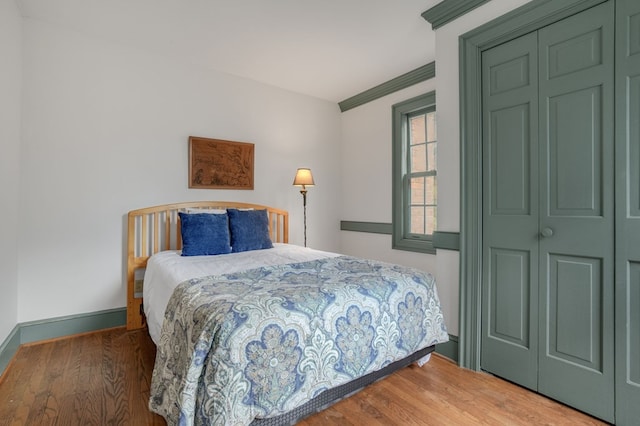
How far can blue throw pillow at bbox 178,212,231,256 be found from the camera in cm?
259

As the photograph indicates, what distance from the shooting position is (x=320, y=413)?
5.35 feet

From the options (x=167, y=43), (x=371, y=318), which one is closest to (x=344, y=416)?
(x=371, y=318)

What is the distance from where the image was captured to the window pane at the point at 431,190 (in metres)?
3.26

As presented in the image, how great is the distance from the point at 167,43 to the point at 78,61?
28.6 inches

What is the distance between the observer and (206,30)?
2.55 meters

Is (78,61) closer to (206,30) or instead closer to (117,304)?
(206,30)

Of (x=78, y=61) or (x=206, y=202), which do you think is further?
(x=206, y=202)

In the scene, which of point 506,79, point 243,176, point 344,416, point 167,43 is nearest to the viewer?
point 344,416

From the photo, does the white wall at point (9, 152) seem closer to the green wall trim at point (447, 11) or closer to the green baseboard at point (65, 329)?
the green baseboard at point (65, 329)

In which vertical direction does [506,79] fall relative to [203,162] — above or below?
above

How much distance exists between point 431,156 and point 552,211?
1.64m

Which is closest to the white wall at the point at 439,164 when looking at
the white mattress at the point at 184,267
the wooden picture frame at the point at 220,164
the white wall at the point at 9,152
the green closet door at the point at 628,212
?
the green closet door at the point at 628,212

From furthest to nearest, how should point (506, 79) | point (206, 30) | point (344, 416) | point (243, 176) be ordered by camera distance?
1. point (243, 176)
2. point (206, 30)
3. point (506, 79)
4. point (344, 416)

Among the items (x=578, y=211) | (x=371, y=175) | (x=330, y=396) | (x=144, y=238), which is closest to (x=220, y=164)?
(x=144, y=238)
